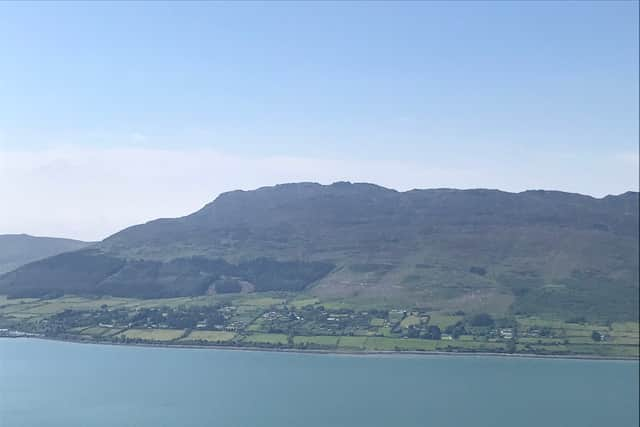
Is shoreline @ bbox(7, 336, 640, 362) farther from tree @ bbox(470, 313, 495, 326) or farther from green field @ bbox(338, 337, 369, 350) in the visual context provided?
tree @ bbox(470, 313, 495, 326)

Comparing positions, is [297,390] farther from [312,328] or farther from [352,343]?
[312,328]

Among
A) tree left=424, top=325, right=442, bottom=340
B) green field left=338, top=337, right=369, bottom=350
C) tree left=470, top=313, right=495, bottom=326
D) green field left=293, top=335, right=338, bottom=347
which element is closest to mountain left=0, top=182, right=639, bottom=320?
tree left=470, top=313, right=495, bottom=326

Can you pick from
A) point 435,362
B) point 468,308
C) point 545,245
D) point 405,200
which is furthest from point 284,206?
point 435,362

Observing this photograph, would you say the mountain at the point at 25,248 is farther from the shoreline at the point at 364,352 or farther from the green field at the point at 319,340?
the green field at the point at 319,340

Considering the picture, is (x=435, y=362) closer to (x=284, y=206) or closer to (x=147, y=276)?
(x=147, y=276)

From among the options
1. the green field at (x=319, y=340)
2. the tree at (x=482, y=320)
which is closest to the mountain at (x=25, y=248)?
the green field at (x=319, y=340)

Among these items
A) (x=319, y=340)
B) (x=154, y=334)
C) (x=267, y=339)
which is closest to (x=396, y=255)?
(x=319, y=340)
